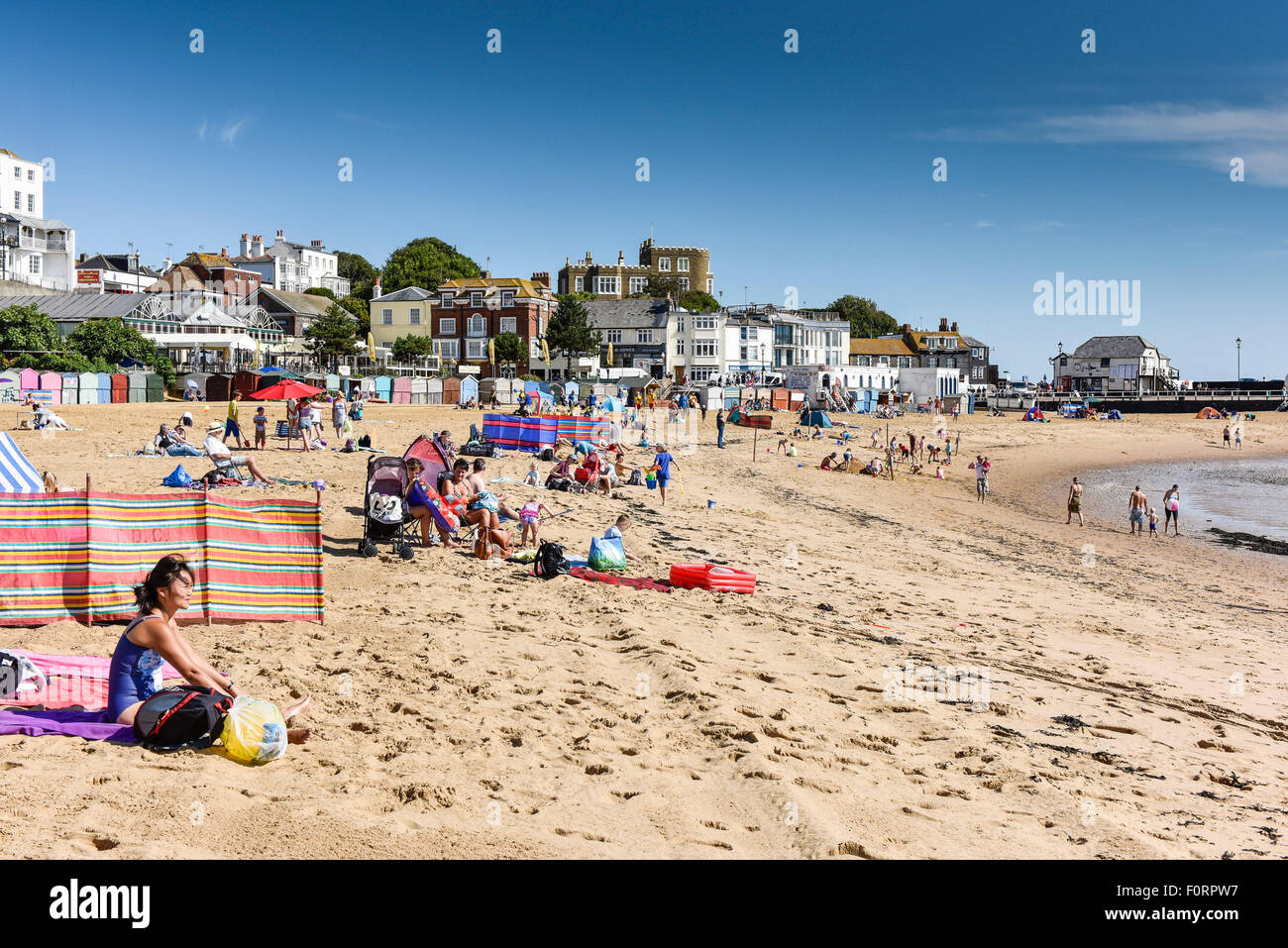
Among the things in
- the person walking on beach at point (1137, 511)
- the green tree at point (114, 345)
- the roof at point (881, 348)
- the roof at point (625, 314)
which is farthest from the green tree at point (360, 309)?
the person walking on beach at point (1137, 511)

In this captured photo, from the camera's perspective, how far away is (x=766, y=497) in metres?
24.0

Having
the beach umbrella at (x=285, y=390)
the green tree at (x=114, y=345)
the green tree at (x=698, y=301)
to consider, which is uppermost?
the green tree at (x=698, y=301)

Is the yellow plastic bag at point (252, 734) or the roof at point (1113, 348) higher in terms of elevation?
the roof at point (1113, 348)

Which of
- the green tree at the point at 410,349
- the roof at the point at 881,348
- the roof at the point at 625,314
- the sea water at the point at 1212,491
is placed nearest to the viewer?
the sea water at the point at 1212,491

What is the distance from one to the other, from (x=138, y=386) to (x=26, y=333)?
8696 mm

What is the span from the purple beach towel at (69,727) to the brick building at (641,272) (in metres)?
88.2

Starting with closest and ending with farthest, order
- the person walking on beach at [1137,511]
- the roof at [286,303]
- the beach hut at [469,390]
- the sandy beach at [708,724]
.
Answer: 1. the sandy beach at [708,724]
2. the person walking on beach at [1137,511]
3. the beach hut at [469,390]
4. the roof at [286,303]

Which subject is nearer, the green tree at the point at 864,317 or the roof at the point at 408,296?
the roof at the point at 408,296

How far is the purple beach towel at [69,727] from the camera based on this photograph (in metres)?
5.60

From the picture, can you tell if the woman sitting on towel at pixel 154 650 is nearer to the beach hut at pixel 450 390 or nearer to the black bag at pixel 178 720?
the black bag at pixel 178 720

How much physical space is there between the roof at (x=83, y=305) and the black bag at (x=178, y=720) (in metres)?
52.2
